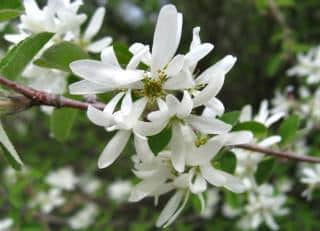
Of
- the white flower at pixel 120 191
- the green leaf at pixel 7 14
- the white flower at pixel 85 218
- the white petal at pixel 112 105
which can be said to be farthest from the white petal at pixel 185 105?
the white flower at pixel 120 191

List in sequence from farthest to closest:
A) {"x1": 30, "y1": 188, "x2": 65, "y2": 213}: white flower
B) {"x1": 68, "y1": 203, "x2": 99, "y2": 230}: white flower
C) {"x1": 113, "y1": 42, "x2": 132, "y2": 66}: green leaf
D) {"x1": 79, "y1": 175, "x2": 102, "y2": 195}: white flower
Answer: {"x1": 79, "y1": 175, "x2": 102, "y2": 195}: white flower < {"x1": 68, "y1": 203, "x2": 99, "y2": 230}: white flower < {"x1": 30, "y1": 188, "x2": 65, "y2": 213}: white flower < {"x1": 113, "y1": 42, "x2": 132, "y2": 66}: green leaf

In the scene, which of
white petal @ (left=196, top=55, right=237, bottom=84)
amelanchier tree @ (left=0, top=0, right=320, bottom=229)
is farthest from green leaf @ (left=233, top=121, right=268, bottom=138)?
white petal @ (left=196, top=55, right=237, bottom=84)

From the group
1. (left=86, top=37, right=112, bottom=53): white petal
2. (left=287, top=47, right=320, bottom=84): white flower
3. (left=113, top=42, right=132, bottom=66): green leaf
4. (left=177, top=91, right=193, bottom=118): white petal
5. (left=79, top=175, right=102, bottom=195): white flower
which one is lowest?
(left=79, top=175, right=102, bottom=195): white flower

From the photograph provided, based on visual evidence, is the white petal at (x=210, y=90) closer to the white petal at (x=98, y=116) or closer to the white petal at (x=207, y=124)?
the white petal at (x=207, y=124)

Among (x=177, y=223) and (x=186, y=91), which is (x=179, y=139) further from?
(x=177, y=223)

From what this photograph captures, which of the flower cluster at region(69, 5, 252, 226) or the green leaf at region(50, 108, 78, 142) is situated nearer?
the flower cluster at region(69, 5, 252, 226)

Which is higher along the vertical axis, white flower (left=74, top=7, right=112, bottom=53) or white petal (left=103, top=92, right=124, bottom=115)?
white petal (left=103, top=92, right=124, bottom=115)

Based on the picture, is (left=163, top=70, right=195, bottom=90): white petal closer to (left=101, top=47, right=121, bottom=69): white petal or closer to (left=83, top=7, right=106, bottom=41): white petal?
(left=101, top=47, right=121, bottom=69): white petal
